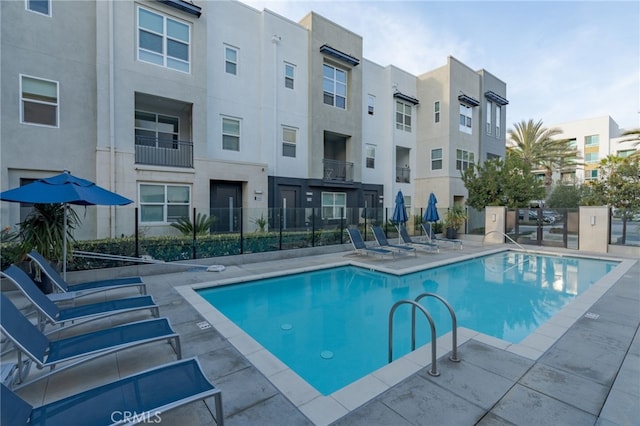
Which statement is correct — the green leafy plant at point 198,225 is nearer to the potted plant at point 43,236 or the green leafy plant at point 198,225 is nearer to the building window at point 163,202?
the building window at point 163,202

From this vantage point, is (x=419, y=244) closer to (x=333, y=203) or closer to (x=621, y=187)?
(x=333, y=203)

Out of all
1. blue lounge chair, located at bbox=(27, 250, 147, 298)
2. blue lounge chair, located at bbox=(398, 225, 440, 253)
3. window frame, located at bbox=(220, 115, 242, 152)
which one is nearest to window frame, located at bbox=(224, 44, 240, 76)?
window frame, located at bbox=(220, 115, 242, 152)

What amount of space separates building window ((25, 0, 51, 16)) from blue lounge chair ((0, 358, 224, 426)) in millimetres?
13594

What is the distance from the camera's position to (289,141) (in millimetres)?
15711

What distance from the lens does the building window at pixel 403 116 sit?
21.0 metres

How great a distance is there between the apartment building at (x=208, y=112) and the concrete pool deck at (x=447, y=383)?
725cm

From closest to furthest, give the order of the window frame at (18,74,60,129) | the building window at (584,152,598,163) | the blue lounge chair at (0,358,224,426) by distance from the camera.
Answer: the blue lounge chair at (0,358,224,426) < the window frame at (18,74,60,129) < the building window at (584,152,598,163)

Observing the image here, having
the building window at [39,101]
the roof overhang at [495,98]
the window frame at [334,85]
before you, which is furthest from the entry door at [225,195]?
the roof overhang at [495,98]

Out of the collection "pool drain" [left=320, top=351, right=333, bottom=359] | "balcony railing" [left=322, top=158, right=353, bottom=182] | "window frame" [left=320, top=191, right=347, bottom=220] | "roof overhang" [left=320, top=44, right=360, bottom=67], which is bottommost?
"pool drain" [left=320, top=351, right=333, bottom=359]

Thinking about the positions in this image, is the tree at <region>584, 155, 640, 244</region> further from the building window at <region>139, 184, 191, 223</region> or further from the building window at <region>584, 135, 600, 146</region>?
the building window at <region>584, 135, 600, 146</region>

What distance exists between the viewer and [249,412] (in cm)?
283

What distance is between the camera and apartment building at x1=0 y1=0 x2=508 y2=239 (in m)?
10.3

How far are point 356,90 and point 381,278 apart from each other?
12.7 meters

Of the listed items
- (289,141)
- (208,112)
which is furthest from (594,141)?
(208,112)
